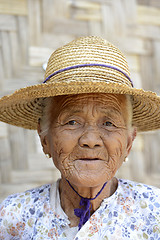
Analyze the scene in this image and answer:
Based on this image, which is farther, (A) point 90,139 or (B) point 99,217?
(B) point 99,217

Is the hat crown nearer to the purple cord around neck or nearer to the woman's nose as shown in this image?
the woman's nose

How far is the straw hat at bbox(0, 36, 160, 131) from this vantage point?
1.49 meters

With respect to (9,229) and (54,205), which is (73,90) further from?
(9,229)

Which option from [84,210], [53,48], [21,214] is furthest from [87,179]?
[53,48]

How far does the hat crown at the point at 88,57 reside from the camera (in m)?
1.61

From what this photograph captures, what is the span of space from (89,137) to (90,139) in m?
0.01

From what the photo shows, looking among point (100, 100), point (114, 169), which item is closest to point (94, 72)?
point (100, 100)

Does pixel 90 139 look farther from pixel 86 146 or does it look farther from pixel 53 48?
pixel 53 48

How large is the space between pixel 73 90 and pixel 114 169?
1.47ft

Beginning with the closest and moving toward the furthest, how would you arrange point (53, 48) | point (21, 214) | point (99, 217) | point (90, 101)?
point (90, 101)
point (99, 217)
point (21, 214)
point (53, 48)

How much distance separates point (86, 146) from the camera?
1.57 meters

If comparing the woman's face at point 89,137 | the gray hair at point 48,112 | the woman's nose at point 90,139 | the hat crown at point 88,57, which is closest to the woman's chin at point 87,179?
the woman's face at point 89,137

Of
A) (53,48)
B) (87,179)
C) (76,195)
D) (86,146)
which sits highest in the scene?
(53,48)

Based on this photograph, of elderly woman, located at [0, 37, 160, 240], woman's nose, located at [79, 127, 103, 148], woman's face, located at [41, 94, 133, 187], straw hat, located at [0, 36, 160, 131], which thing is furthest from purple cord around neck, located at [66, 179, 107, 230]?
straw hat, located at [0, 36, 160, 131]
